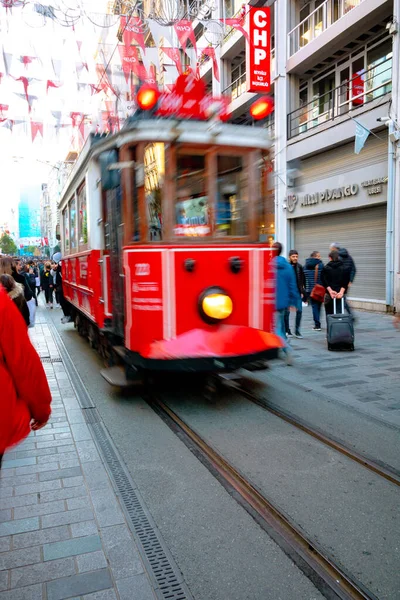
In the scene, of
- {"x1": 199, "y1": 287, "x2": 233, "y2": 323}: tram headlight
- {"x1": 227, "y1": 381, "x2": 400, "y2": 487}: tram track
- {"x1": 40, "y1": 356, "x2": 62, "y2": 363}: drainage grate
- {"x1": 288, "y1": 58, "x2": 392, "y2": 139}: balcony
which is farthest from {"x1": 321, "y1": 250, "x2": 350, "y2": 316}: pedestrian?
{"x1": 288, "y1": 58, "x2": 392, "y2": 139}: balcony

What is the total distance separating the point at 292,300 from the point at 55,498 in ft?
18.0

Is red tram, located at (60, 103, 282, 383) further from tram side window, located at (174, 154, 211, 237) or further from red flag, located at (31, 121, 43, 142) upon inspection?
red flag, located at (31, 121, 43, 142)

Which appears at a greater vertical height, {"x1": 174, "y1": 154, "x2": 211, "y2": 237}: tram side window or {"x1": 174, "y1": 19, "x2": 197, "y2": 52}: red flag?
{"x1": 174, "y1": 19, "x2": 197, "y2": 52}: red flag

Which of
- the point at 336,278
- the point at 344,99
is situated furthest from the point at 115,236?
the point at 344,99

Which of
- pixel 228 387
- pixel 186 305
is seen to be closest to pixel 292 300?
pixel 228 387

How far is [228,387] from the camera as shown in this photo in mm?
6457

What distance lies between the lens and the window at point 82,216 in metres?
8.09

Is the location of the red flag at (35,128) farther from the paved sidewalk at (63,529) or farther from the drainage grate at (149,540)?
the drainage grate at (149,540)

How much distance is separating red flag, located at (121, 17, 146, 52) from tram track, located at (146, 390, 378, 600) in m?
11.1

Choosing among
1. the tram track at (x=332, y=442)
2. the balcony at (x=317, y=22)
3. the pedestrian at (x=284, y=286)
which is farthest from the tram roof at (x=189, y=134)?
the balcony at (x=317, y=22)

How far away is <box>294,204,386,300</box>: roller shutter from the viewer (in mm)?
14102

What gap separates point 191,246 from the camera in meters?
5.37

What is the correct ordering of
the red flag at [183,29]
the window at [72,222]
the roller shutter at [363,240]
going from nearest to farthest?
the window at [72,222]
the red flag at [183,29]
the roller shutter at [363,240]

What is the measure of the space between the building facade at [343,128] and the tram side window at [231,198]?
20.8ft
